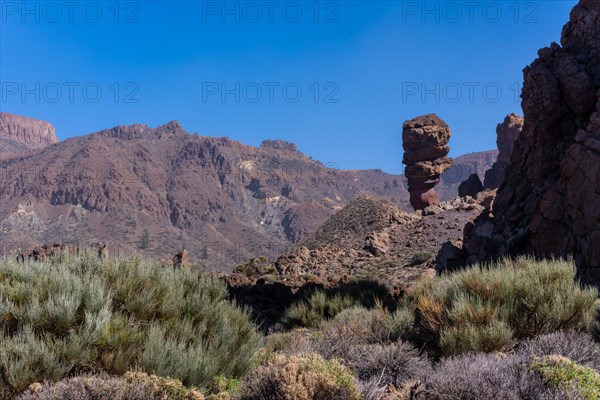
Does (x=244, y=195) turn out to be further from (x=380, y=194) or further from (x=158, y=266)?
(x=158, y=266)

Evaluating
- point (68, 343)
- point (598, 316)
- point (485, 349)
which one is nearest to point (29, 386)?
point (68, 343)

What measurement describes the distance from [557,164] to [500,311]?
12.4m

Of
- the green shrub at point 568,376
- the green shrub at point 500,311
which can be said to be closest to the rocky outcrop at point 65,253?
the green shrub at point 500,311

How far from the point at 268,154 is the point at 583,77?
563 ft

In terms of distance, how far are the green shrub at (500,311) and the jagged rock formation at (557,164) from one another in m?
6.04

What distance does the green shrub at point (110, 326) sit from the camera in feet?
15.3

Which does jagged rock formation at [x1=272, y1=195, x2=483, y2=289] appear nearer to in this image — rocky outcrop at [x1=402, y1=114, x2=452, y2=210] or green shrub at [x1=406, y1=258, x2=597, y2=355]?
rocky outcrop at [x1=402, y1=114, x2=452, y2=210]

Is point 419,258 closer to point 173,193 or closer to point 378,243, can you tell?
point 378,243

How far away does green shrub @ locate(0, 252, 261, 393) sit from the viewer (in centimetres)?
468

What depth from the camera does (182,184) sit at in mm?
141750

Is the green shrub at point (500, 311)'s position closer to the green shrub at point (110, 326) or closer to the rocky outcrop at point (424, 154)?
the green shrub at point (110, 326)

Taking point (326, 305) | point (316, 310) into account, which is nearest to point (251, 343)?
point (316, 310)

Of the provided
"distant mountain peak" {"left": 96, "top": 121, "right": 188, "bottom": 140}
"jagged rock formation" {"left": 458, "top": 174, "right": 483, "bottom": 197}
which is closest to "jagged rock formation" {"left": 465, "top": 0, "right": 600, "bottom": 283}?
"jagged rock formation" {"left": 458, "top": 174, "right": 483, "bottom": 197}

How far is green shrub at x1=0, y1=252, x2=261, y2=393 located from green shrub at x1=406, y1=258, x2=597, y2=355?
243cm
